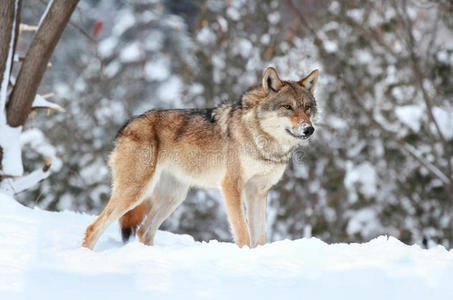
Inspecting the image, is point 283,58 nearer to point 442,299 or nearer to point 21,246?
point 21,246

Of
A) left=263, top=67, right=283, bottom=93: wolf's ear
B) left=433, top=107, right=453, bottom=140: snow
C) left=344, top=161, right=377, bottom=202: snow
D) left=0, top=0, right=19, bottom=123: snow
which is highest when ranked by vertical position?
left=263, top=67, right=283, bottom=93: wolf's ear

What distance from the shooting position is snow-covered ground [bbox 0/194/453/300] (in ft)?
11.5

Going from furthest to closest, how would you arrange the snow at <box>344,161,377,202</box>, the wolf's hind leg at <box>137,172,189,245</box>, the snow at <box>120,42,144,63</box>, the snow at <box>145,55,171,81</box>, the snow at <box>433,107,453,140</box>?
1. the snow at <box>120,42,144,63</box>
2. the snow at <box>145,55,171,81</box>
3. the snow at <box>344,161,377,202</box>
4. the snow at <box>433,107,453,140</box>
5. the wolf's hind leg at <box>137,172,189,245</box>

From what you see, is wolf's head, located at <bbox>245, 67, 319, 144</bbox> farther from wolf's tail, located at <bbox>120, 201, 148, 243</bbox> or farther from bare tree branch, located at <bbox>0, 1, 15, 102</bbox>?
bare tree branch, located at <bbox>0, 1, 15, 102</bbox>

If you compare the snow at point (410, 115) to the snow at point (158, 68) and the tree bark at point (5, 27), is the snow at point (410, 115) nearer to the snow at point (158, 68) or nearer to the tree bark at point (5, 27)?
the snow at point (158, 68)

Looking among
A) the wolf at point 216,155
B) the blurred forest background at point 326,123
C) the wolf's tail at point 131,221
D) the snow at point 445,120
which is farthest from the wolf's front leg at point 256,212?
the snow at point 445,120

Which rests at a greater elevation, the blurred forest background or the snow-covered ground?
the snow-covered ground

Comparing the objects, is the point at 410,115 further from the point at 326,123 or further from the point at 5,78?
the point at 5,78

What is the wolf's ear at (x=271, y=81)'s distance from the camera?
559 centimetres

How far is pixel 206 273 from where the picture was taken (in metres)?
3.86

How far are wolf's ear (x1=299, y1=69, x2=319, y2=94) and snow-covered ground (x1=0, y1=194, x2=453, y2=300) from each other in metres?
1.85

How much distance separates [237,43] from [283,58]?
1.09m

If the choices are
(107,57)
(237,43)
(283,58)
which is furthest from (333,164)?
(107,57)

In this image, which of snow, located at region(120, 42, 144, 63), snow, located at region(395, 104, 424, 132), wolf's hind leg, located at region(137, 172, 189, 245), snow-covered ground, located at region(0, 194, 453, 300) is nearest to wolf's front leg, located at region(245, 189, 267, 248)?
wolf's hind leg, located at region(137, 172, 189, 245)
